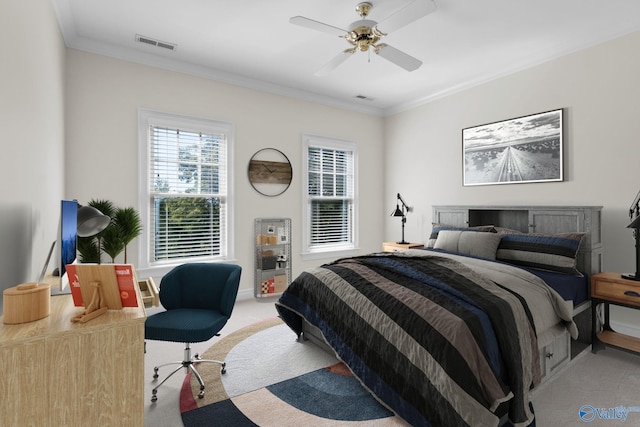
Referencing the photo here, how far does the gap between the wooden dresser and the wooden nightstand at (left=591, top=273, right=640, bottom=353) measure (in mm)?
3576

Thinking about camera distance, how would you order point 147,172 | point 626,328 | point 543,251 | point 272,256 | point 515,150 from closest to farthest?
point 543,251 < point 626,328 < point 147,172 < point 515,150 < point 272,256

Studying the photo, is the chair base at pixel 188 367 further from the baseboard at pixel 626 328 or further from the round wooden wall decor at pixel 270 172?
the baseboard at pixel 626 328

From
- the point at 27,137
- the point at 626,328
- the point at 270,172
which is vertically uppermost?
the point at 270,172

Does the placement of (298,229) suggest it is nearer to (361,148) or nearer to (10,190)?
(361,148)

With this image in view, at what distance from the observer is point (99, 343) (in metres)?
1.35

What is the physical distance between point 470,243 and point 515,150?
1.44 metres

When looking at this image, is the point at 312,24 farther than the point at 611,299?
No

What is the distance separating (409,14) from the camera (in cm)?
250

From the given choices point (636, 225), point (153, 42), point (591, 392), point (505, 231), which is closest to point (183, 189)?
point (153, 42)

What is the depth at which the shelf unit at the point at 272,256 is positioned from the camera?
4.80 m

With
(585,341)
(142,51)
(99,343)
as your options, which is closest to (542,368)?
(585,341)

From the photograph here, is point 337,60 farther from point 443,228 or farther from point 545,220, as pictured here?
point 545,220

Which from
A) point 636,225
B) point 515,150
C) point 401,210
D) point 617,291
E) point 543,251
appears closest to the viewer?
point 636,225

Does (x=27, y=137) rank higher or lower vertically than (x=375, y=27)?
lower
